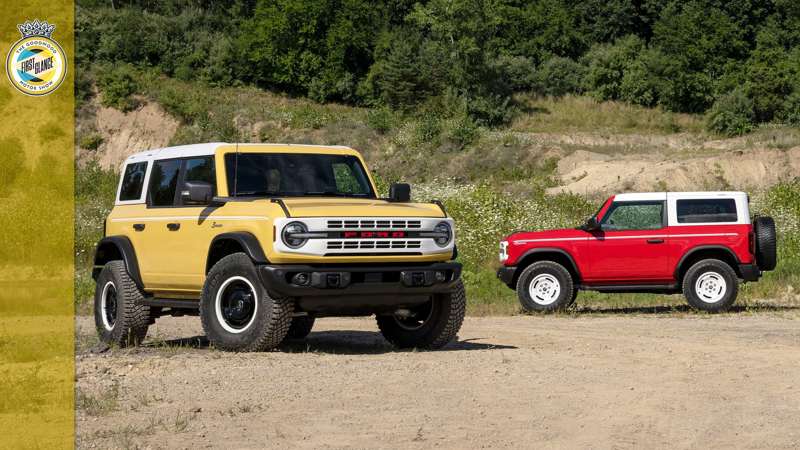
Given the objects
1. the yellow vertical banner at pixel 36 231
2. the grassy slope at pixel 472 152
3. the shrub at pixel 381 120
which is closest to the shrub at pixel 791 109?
the grassy slope at pixel 472 152

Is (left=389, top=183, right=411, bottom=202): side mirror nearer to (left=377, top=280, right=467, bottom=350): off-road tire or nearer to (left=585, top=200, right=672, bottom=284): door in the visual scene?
(left=377, top=280, right=467, bottom=350): off-road tire

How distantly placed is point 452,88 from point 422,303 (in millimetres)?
57635

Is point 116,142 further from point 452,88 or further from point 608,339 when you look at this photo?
point 608,339

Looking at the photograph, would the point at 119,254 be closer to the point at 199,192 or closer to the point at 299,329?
the point at 299,329

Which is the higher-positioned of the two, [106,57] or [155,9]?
[155,9]

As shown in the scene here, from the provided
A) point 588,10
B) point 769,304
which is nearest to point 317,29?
point 588,10

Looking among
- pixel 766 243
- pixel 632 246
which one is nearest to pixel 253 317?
pixel 632 246

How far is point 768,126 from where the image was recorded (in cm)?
6738

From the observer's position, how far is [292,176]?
44.6ft

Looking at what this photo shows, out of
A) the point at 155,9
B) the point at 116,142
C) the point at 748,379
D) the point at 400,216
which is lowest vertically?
the point at 748,379

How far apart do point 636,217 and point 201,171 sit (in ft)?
31.4

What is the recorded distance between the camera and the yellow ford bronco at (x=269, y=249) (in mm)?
12391

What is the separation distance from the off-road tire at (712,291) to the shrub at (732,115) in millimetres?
48640

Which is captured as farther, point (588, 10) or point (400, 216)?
point (588, 10)
